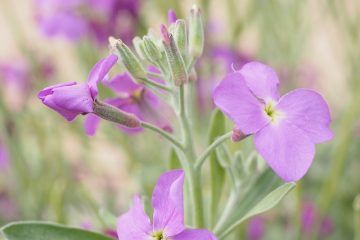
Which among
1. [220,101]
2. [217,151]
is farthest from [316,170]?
[220,101]

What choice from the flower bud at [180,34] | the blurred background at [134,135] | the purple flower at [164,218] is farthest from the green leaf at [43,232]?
the blurred background at [134,135]

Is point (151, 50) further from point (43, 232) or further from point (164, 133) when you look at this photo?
point (43, 232)

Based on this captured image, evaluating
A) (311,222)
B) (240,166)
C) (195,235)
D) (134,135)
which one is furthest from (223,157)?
(134,135)

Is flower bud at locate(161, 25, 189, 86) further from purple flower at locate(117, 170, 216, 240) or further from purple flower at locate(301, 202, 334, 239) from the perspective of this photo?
purple flower at locate(301, 202, 334, 239)

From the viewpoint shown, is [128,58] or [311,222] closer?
[128,58]

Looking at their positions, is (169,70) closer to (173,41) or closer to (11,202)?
(173,41)

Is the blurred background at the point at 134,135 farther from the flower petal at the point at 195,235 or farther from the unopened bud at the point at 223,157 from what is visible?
the flower petal at the point at 195,235

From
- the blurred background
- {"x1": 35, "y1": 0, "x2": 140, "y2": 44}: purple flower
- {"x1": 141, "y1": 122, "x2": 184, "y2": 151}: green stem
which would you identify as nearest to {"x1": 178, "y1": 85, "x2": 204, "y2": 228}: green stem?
{"x1": 141, "y1": 122, "x2": 184, "y2": 151}: green stem
